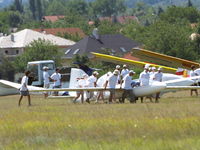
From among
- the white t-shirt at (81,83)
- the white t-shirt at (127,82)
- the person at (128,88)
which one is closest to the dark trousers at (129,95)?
the person at (128,88)

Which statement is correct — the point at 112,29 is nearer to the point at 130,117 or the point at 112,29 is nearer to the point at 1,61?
the point at 1,61

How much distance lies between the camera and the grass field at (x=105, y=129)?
14195 millimetres

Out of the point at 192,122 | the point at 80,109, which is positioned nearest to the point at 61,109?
the point at 80,109

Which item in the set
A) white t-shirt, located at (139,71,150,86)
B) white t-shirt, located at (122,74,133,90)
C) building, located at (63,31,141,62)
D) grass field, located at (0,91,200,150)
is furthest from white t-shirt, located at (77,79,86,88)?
building, located at (63,31,141,62)

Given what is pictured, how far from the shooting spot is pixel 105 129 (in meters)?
16.7

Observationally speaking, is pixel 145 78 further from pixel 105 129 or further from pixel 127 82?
pixel 105 129

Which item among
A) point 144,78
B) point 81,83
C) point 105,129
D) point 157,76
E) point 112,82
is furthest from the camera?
point 81,83

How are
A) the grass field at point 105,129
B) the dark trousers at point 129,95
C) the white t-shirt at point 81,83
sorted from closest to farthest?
the grass field at point 105,129 < the dark trousers at point 129,95 < the white t-shirt at point 81,83

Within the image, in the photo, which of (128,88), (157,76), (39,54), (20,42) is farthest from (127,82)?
(20,42)

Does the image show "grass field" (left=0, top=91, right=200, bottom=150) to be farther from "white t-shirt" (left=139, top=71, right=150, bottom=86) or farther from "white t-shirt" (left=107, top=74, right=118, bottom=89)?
"white t-shirt" (left=139, top=71, right=150, bottom=86)

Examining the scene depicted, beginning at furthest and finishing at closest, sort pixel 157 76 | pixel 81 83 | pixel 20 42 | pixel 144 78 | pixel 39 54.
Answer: pixel 20 42
pixel 39 54
pixel 81 83
pixel 157 76
pixel 144 78

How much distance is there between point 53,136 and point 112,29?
4928 inches

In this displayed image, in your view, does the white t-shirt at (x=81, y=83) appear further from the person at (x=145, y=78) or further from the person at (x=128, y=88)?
the person at (x=145, y=78)

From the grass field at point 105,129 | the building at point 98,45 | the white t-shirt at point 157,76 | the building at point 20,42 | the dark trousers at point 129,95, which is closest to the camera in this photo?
the grass field at point 105,129
